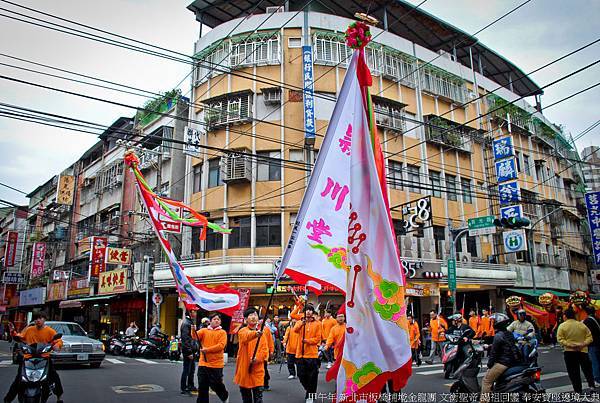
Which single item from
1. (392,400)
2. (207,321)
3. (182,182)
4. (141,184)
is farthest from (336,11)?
(392,400)

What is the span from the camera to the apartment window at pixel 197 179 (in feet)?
84.0

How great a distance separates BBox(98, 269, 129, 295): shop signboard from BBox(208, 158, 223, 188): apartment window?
7.47 metres

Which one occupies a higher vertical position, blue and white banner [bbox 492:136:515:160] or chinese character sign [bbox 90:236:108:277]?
blue and white banner [bbox 492:136:515:160]

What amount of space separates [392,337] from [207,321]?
5.39m

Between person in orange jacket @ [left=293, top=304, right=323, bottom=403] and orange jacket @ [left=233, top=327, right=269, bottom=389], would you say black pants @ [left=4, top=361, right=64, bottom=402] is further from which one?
person in orange jacket @ [left=293, top=304, right=323, bottom=403]

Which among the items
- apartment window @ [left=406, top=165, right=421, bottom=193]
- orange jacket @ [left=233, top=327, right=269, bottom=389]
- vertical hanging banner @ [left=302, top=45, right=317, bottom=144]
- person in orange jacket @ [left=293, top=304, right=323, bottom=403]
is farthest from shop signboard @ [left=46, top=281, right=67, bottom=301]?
orange jacket @ [left=233, top=327, right=269, bottom=389]

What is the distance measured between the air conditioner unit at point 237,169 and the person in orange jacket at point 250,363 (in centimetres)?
1661

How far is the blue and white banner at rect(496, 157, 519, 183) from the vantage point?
981 inches

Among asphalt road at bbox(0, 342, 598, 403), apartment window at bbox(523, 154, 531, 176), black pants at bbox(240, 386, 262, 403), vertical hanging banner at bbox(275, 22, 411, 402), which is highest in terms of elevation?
apartment window at bbox(523, 154, 531, 176)

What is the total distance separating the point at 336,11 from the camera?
28.5 m

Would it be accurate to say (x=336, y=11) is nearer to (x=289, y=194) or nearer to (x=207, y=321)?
(x=289, y=194)

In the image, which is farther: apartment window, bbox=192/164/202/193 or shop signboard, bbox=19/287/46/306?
shop signboard, bbox=19/287/46/306

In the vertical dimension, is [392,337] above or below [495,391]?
above

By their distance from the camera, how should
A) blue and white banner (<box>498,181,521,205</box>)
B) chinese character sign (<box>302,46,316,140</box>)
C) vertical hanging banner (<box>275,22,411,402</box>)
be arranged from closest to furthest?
vertical hanging banner (<box>275,22,411,402</box>) → chinese character sign (<box>302,46,316,140</box>) → blue and white banner (<box>498,181,521,205</box>)
